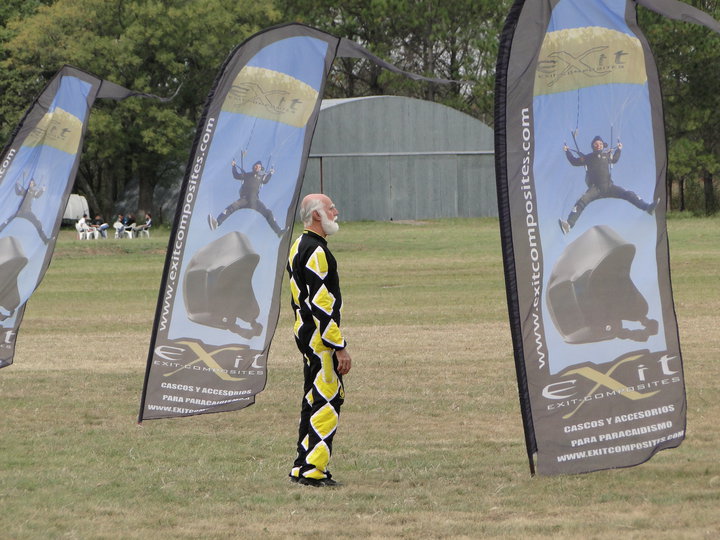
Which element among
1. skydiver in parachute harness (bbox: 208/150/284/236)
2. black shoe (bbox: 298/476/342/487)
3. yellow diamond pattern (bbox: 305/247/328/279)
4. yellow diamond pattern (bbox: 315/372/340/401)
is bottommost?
black shoe (bbox: 298/476/342/487)

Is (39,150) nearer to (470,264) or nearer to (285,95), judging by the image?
(285,95)

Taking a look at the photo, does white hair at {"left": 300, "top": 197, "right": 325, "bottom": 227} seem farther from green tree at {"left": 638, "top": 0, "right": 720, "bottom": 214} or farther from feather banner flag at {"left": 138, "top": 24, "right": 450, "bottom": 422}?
green tree at {"left": 638, "top": 0, "right": 720, "bottom": 214}

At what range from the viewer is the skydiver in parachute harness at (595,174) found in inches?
307

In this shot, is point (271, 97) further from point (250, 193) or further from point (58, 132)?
point (58, 132)

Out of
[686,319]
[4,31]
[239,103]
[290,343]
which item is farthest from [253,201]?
[4,31]

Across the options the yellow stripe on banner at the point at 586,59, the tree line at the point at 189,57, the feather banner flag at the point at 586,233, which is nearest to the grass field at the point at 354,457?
the feather banner flag at the point at 586,233

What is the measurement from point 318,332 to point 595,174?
6.60ft

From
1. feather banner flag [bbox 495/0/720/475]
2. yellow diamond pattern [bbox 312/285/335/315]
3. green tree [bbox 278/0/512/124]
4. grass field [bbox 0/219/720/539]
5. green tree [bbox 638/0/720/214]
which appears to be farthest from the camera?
green tree [bbox 278/0/512/124]

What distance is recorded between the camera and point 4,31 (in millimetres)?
60688

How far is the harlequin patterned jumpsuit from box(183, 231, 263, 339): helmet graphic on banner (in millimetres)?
2393

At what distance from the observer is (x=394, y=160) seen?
192 feet

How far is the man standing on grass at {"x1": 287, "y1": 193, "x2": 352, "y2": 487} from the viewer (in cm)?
812

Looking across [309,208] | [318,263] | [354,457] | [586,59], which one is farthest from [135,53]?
[586,59]

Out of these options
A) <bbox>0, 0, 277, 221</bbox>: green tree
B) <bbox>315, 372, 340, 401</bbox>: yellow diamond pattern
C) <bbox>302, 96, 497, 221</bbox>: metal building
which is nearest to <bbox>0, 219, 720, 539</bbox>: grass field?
<bbox>315, 372, 340, 401</bbox>: yellow diamond pattern
